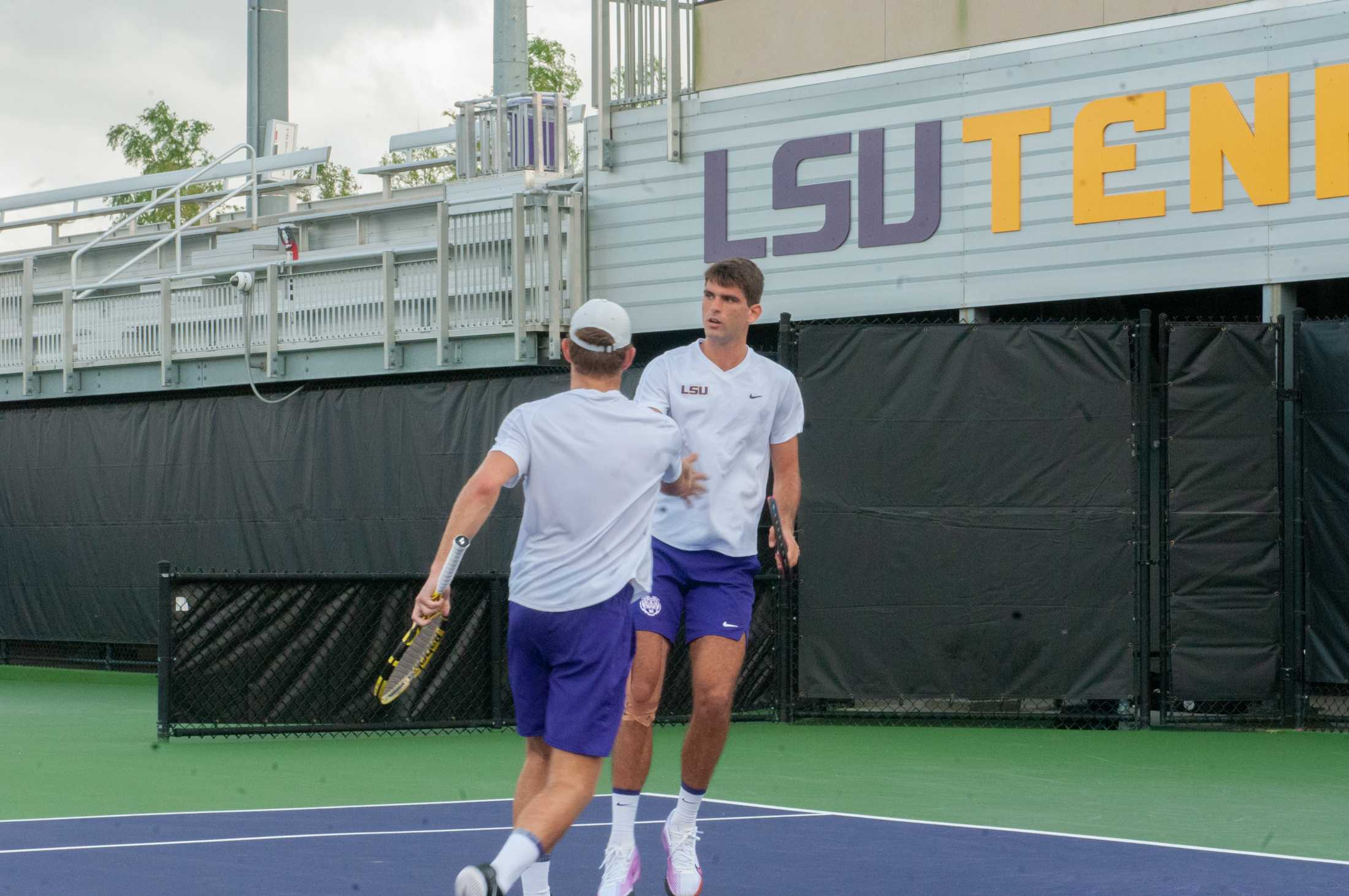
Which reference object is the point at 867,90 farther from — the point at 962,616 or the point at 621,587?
the point at 621,587

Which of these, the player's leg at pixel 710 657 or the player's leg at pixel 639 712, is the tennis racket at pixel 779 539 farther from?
the player's leg at pixel 639 712

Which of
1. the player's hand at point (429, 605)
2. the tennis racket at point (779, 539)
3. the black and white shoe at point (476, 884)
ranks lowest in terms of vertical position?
the black and white shoe at point (476, 884)

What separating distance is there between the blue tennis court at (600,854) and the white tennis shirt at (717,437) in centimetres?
125

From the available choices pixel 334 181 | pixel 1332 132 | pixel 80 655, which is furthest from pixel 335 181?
→ pixel 1332 132

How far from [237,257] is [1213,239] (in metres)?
11.7

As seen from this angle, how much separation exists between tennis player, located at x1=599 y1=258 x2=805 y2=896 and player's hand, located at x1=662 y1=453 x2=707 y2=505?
448 millimetres

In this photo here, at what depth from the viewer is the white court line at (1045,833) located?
24.7ft

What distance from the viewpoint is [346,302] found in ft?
58.3

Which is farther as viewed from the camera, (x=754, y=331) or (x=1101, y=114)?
(x=754, y=331)

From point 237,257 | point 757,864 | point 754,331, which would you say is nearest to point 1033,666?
point 754,331

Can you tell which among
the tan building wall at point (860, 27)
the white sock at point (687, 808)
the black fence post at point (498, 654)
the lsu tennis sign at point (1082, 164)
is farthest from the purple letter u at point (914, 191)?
the white sock at point (687, 808)

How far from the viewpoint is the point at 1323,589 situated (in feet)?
42.0

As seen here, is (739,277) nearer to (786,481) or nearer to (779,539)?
(786,481)

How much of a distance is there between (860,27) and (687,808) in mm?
9866
